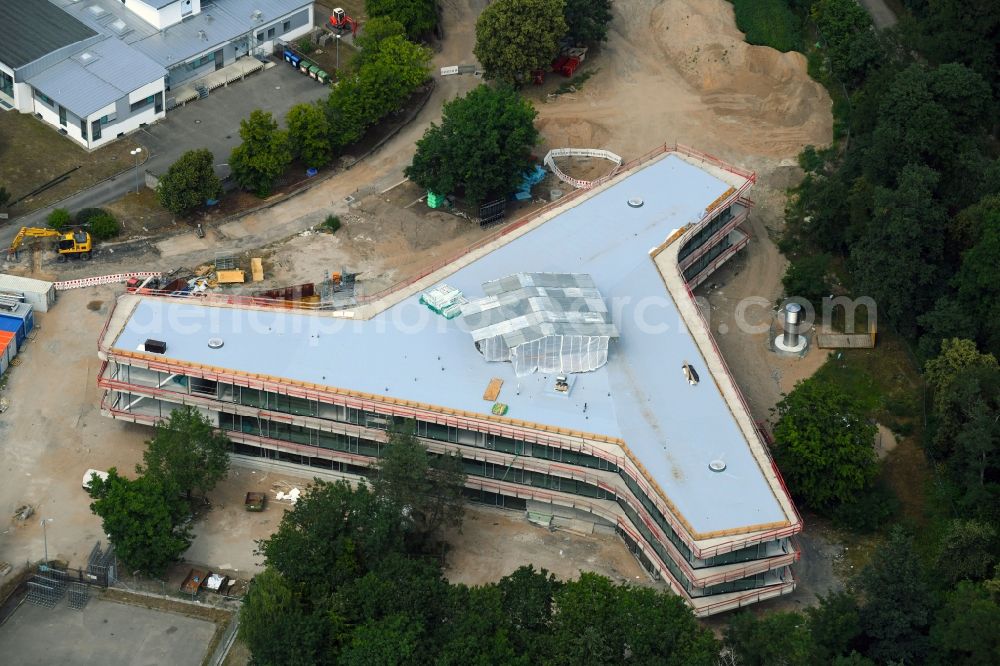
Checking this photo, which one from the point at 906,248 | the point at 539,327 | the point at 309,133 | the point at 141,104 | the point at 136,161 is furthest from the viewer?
the point at 141,104

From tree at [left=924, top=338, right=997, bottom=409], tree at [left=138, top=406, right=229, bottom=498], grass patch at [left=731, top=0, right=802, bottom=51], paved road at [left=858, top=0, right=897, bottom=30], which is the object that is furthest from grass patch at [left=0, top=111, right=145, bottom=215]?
paved road at [left=858, top=0, right=897, bottom=30]

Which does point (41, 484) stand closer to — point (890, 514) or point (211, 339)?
point (211, 339)

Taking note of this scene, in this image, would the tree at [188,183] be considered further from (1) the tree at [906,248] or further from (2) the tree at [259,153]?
(1) the tree at [906,248]

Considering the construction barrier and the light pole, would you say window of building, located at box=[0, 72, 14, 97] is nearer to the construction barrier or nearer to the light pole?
the light pole

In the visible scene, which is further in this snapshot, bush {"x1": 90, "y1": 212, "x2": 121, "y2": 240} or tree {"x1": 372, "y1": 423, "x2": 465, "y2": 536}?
bush {"x1": 90, "y1": 212, "x2": 121, "y2": 240}

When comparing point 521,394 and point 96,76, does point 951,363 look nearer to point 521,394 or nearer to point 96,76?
point 521,394

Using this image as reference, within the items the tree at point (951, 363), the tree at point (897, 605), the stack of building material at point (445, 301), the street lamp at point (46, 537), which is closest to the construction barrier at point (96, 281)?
the street lamp at point (46, 537)

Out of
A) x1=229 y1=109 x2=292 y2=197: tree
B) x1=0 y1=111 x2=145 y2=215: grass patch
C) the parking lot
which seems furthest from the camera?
x1=0 y1=111 x2=145 y2=215: grass patch

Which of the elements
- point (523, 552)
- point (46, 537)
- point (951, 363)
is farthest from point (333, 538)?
point (951, 363)
